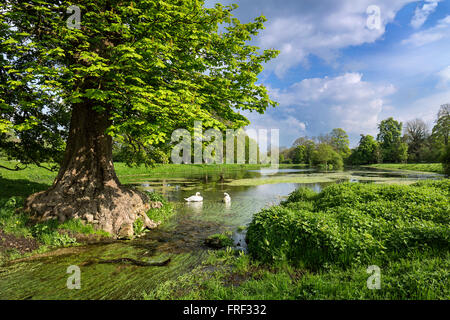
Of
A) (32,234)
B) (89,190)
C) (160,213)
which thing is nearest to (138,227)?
(160,213)

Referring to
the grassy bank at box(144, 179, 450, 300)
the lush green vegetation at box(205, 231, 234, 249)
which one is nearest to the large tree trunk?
the lush green vegetation at box(205, 231, 234, 249)

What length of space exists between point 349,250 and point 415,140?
10077cm

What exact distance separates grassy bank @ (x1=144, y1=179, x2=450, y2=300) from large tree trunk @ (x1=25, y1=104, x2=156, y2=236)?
17.5 feet

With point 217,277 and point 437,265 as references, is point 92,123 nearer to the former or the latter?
point 217,277

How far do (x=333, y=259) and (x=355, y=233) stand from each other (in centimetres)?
118

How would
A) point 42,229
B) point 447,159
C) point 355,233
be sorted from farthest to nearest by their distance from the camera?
point 447,159 < point 42,229 < point 355,233

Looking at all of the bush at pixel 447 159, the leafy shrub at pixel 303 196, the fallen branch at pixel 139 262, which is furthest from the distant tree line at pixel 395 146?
the fallen branch at pixel 139 262

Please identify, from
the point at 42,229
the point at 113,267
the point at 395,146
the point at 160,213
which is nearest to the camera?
the point at 113,267

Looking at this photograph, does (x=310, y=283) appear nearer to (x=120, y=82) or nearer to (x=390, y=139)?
(x=120, y=82)

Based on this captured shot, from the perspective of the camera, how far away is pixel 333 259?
615 cm

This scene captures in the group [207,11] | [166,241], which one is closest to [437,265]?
[166,241]

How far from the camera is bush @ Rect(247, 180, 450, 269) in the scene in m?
5.86

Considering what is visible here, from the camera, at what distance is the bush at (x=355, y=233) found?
231 inches

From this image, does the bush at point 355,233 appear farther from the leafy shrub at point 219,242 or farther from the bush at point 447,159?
the bush at point 447,159
